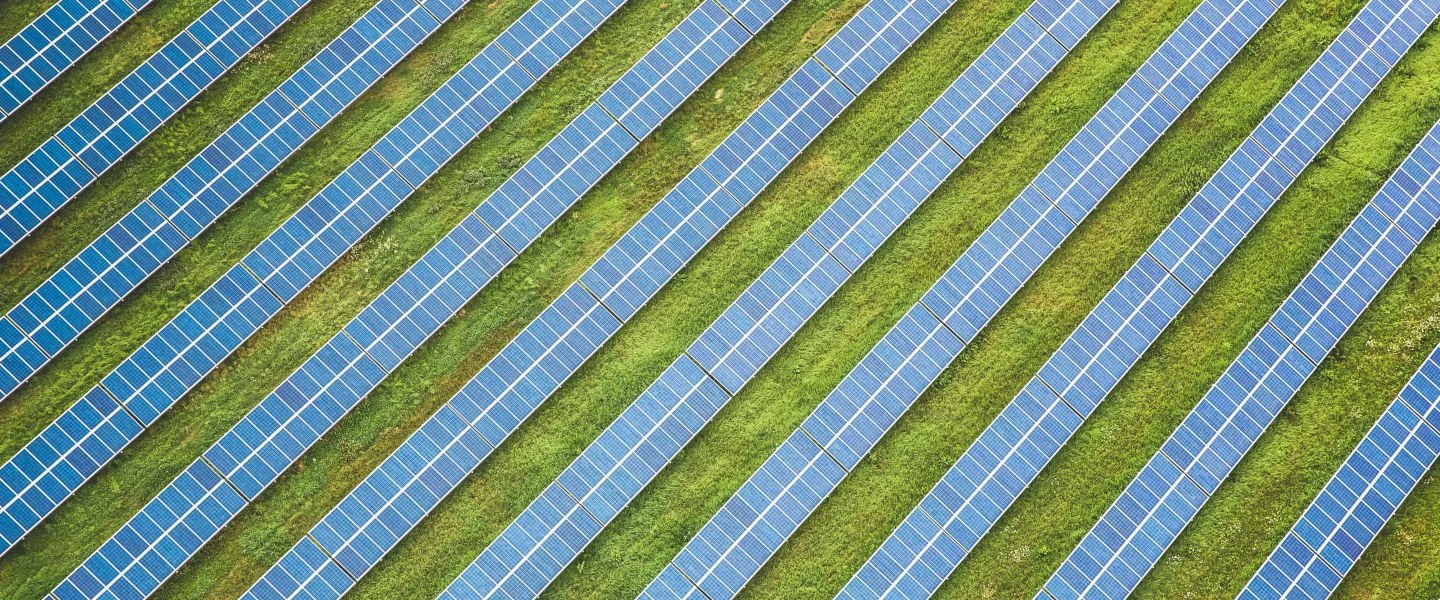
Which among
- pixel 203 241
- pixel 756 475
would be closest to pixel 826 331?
pixel 756 475

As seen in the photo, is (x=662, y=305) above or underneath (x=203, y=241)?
above

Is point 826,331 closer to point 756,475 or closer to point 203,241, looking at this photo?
point 756,475

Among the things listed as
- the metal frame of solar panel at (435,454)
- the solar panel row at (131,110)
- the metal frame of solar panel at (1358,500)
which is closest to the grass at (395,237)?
the metal frame of solar panel at (435,454)

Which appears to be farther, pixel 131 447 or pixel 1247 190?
pixel 1247 190

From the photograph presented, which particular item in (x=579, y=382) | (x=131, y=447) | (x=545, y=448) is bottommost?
(x=131, y=447)

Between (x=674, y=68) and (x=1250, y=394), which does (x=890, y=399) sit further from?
(x=674, y=68)

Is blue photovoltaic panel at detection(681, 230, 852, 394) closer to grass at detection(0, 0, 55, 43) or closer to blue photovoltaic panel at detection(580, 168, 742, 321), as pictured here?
blue photovoltaic panel at detection(580, 168, 742, 321)

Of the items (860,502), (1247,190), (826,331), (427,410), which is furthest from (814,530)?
(1247,190)

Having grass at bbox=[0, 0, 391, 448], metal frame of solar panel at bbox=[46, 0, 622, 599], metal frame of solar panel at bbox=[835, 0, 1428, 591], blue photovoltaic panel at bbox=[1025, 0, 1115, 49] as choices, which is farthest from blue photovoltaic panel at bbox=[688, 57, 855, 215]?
grass at bbox=[0, 0, 391, 448]
